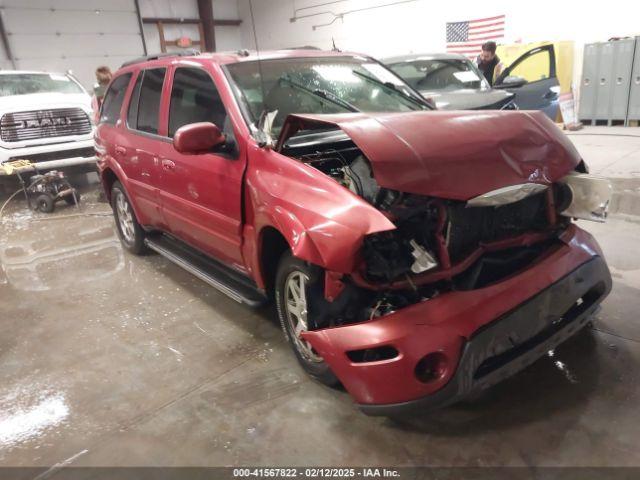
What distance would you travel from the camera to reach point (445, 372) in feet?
6.06

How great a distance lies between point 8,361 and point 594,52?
1110 cm

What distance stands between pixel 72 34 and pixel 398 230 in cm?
1569

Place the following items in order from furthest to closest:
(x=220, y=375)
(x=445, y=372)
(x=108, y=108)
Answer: (x=108, y=108) → (x=220, y=375) → (x=445, y=372)

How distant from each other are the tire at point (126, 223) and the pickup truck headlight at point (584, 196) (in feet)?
→ 11.4

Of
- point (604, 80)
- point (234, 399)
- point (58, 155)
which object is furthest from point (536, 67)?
point (234, 399)

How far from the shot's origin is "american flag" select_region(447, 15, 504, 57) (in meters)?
10.9

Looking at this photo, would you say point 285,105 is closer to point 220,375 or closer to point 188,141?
point 188,141

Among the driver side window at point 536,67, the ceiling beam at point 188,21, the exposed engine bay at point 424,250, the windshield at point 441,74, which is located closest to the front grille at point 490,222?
the exposed engine bay at point 424,250

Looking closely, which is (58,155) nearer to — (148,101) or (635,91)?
(148,101)

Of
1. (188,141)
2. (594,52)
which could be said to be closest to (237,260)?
(188,141)

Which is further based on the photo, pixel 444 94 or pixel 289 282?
pixel 444 94

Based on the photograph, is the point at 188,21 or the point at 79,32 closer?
the point at 79,32

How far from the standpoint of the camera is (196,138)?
251cm

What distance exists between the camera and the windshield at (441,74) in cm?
668
